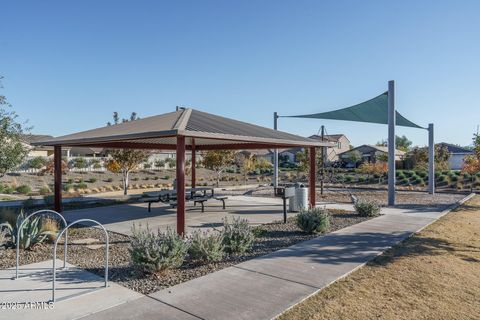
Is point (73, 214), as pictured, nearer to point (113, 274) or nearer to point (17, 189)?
point (113, 274)

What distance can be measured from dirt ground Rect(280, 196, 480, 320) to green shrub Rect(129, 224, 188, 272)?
2136 millimetres

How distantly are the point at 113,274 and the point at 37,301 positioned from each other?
1235mm

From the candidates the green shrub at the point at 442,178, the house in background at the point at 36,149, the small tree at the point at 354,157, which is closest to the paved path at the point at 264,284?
the house in background at the point at 36,149

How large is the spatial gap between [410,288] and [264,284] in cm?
211

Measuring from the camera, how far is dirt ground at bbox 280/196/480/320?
4.21 m

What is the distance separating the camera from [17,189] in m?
21.7

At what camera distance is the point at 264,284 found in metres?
5.04

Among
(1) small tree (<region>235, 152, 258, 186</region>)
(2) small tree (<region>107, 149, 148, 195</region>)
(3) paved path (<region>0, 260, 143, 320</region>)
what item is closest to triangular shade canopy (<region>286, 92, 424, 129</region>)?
(2) small tree (<region>107, 149, 148, 195</region>)

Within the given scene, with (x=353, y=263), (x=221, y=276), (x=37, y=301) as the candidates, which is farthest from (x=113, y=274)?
(x=353, y=263)

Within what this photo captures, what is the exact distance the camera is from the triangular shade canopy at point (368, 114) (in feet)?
52.3

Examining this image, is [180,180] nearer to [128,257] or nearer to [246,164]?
[128,257]

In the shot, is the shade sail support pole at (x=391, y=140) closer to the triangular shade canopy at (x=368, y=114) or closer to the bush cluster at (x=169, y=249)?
the triangular shade canopy at (x=368, y=114)

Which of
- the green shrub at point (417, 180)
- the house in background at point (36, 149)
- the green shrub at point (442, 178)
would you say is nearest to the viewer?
the house in background at point (36, 149)

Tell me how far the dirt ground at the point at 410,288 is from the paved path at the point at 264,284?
25 centimetres
